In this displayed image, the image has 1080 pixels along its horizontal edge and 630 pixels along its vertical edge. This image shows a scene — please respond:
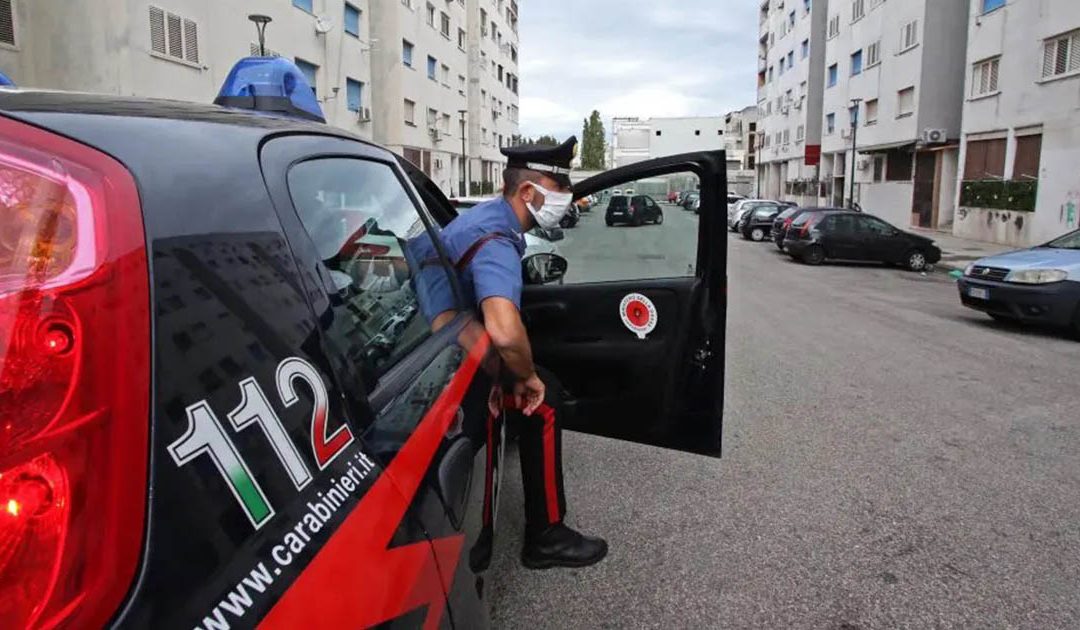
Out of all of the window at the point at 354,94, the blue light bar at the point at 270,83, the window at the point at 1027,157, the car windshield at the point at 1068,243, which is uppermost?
the window at the point at 354,94

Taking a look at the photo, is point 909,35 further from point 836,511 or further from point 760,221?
point 836,511

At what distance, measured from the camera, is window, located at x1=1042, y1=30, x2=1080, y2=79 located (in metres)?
20.2

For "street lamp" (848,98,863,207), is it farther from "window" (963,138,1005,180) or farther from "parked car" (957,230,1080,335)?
"parked car" (957,230,1080,335)

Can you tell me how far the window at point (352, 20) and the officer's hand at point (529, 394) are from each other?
26.7m

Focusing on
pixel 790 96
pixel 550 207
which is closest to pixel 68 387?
pixel 550 207

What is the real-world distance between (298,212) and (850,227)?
19039mm

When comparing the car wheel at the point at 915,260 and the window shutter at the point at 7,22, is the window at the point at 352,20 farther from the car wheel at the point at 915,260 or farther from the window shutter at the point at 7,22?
the car wheel at the point at 915,260

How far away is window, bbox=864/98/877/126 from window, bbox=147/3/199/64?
3002cm

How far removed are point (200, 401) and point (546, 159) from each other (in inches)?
82.8

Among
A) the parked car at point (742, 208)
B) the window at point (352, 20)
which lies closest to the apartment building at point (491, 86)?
the parked car at point (742, 208)

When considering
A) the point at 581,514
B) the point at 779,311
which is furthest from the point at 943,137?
the point at 581,514

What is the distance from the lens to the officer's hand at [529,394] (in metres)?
2.68

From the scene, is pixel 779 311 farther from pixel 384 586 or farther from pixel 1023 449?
pixel 384 586

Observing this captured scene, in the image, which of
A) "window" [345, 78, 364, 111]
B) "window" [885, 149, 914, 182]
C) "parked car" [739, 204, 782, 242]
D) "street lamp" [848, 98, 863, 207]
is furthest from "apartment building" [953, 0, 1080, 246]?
"window" [345, 78, 364, 111]
